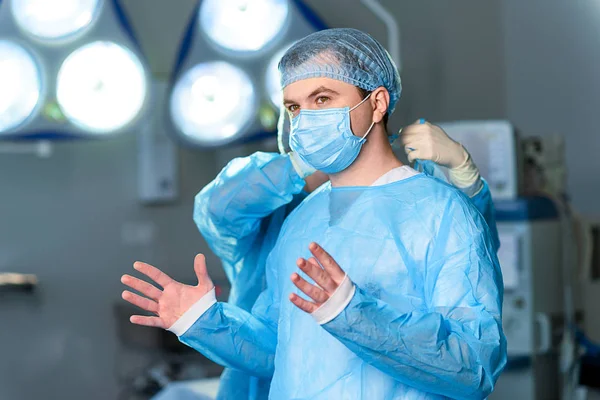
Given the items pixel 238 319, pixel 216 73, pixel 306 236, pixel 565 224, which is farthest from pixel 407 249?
pixel 565 224

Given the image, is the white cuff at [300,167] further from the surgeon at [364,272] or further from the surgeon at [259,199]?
the surgeon at [364,272]

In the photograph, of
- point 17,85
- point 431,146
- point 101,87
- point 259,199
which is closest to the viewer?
point 431,146

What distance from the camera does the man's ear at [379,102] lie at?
4.35ft

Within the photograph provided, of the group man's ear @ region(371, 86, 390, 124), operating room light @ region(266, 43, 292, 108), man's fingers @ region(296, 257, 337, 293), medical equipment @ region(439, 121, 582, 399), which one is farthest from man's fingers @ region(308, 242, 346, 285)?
medical equipment @ region(439, 121, 582, 399)

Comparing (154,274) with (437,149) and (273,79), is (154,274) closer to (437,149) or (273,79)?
(437,149)

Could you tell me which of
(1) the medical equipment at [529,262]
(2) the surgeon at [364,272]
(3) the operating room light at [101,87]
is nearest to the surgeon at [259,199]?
(2) the surgeon at [364,272]

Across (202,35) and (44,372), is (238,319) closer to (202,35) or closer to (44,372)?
(202,35)

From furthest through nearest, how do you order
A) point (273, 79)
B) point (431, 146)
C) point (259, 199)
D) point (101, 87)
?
1. point (273, 79)
2. point (101, 87)
3. point (259, 199)
4. point (431, 146)

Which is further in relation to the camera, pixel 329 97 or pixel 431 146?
pixel 431 146

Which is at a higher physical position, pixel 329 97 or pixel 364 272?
pixel 329 97

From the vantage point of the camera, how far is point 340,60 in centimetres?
128

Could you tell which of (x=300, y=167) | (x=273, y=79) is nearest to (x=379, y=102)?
(x=300, y=167)

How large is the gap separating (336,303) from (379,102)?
17.0 inches

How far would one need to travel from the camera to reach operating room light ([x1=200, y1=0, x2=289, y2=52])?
9.05 ft
